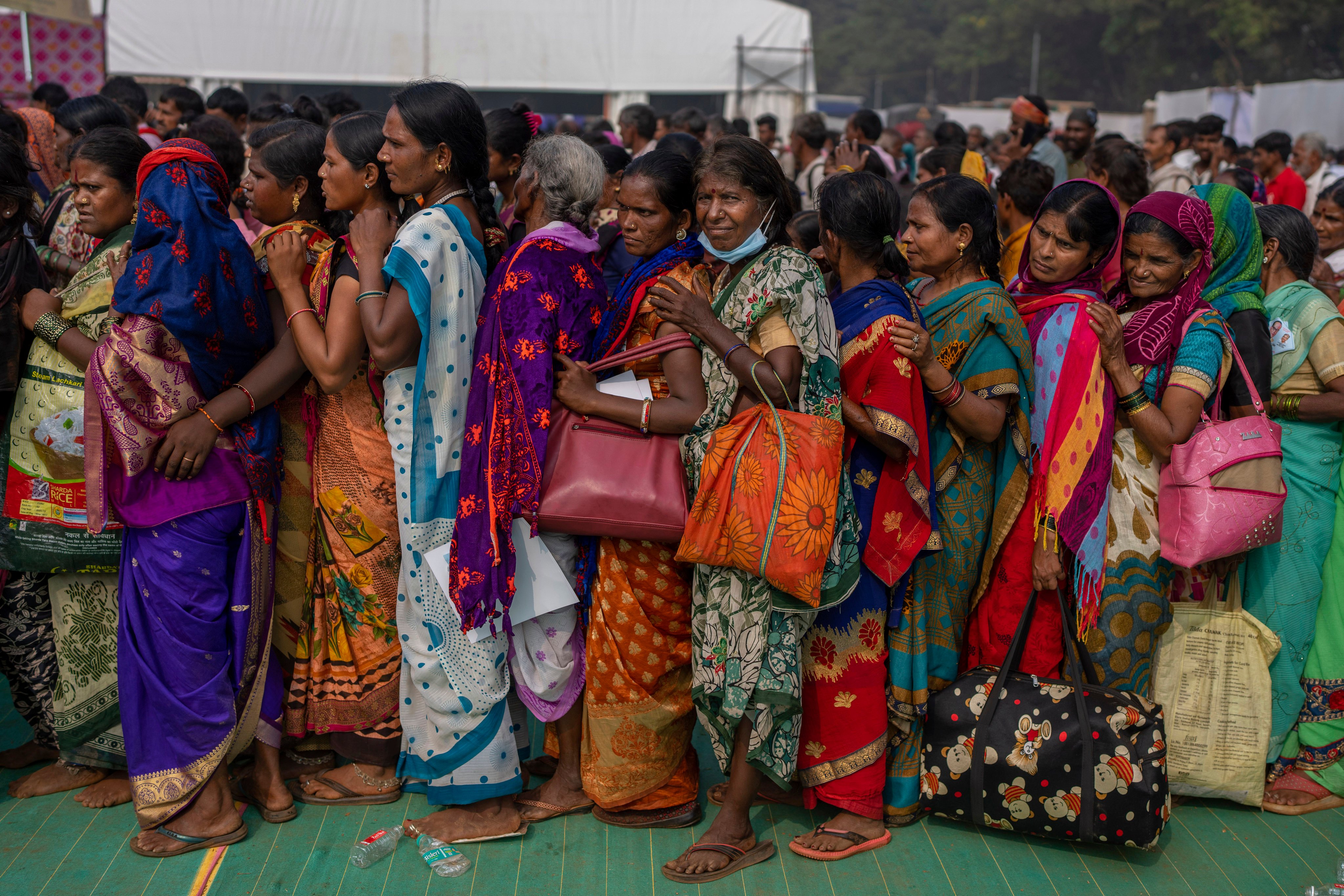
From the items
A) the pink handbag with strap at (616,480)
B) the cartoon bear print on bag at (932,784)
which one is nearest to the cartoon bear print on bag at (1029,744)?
the cartoon bear print on bag at (932,784)

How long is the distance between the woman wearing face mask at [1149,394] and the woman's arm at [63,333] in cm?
312

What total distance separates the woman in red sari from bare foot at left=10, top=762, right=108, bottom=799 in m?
2.32

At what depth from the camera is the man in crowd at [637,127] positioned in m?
8.27

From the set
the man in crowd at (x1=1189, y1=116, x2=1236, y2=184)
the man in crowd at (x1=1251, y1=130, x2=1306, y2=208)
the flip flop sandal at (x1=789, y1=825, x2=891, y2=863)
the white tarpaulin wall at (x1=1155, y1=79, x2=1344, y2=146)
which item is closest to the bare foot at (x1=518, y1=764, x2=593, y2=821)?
the flip flop sandal at (x1=789, y1=825, x2=891, y2=863)

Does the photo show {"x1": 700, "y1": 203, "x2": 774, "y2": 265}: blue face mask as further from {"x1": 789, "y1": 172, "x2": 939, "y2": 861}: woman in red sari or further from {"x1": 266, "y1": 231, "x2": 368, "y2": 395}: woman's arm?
{"x1": 266, "y1": 231, "x2": 368, "y2": 395}: woman's arm

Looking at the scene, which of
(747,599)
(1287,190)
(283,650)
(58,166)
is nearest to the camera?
(747,599)

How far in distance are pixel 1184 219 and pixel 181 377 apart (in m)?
3.07

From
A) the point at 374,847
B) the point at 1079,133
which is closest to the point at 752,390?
the point at 374,847

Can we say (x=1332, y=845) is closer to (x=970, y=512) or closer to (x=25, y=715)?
(x=970, y=512)

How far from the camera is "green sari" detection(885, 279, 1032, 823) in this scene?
9.94 ft

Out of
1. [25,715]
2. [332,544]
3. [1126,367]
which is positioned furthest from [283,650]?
[1126,367]

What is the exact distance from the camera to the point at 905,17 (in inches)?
2415

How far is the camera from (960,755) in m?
3.11

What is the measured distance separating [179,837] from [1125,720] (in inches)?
112
